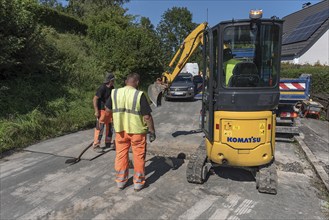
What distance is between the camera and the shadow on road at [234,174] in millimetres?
5611

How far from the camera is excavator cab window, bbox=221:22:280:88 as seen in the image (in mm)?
4809

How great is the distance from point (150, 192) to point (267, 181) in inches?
78.3

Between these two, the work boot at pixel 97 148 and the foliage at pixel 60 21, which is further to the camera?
the foliage at pixel 60 21

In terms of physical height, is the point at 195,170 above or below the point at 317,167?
above

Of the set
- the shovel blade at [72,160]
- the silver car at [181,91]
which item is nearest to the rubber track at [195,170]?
the shovel blade at [72,160]

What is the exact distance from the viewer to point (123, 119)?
16.4 feet

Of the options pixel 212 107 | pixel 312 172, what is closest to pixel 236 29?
pixel 212 107

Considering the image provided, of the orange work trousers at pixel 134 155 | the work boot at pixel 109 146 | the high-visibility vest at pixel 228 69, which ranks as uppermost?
the high-visibility vest at pixel 228 69

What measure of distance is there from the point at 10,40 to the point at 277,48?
24.8 ft

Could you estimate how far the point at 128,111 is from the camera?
16.2 ft

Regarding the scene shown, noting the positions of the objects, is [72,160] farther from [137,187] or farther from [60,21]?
[60,21]

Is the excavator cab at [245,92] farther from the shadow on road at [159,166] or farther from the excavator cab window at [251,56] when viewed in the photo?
the shadow on road at [159,166]

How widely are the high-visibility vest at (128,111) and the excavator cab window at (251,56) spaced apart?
1.49 meters

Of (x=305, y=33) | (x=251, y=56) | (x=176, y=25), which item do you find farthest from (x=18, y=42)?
(x=176, y=25)
